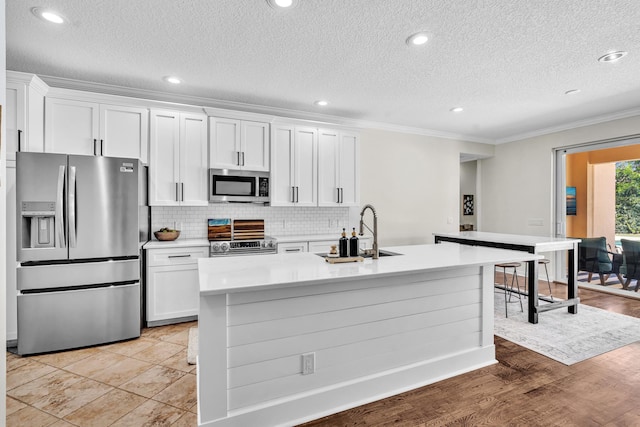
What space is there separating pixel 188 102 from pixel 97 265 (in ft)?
7.28

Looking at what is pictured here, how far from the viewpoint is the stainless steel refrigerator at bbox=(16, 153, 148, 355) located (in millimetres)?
2807

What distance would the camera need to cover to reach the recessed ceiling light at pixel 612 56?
284 centimetres

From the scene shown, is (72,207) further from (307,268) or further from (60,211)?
(307,268)

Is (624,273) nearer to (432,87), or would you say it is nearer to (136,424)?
(432,87)

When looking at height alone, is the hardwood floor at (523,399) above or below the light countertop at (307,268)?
below

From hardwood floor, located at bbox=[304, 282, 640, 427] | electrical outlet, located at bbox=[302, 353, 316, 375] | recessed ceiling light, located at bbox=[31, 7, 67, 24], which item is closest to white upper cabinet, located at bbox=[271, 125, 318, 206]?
recessed ceiling light, located at bbox=[31, 7, 67, 24]

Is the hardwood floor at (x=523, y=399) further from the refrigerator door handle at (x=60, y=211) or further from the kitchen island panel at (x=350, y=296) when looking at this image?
the refrigerator door handle at (x=60, y=211)

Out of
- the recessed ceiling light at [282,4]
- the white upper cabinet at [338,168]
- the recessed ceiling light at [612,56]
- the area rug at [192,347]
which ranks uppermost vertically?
the recessed ceiling light at [612,56]

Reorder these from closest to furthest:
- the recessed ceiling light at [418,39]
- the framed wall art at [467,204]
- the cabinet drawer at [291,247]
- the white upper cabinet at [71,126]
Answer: the recessed ceiling light at [418,39] → the white upper cabinet at [71,126] → the cabinet drawer at [291,247] → the framed wall art at [467,204]

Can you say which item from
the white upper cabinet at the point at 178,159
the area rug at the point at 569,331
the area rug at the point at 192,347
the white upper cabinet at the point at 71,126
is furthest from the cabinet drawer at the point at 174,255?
the area rug at the point at 569,331

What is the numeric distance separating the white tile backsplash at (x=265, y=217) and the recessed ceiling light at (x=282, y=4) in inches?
105

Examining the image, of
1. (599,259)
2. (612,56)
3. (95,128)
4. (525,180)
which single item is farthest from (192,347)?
(525,180)

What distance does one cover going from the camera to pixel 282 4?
2.17 m

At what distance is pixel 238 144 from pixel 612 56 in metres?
3.87
